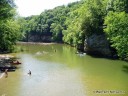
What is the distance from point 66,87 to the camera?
138 ft

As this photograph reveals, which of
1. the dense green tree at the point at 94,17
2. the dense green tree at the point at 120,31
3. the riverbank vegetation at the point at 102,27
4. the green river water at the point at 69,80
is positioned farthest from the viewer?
the dense green tree at the point at 94,17

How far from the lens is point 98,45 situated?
78.4m

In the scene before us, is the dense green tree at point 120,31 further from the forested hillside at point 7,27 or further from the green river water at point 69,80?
the forested hillside at point 7,27

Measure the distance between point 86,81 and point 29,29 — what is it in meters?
138

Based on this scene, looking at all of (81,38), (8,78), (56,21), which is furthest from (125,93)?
(56,21)

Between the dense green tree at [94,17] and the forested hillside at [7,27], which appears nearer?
the forested hillside at [7,27]

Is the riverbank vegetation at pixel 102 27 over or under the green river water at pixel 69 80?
over

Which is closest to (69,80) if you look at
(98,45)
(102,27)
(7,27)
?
(7,27)

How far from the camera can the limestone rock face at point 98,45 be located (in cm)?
7672

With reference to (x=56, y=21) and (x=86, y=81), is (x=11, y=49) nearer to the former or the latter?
(x=86, y=81)

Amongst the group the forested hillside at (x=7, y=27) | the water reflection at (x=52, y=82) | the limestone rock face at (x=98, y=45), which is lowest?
the water reflection at (x=52, y=82)

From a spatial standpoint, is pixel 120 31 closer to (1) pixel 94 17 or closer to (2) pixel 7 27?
(1) pixel 94 17

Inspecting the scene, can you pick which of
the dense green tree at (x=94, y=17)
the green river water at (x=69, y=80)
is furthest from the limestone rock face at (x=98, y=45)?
the green river water at (x=69, y=80)

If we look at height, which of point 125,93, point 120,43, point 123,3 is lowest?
point 125,93
